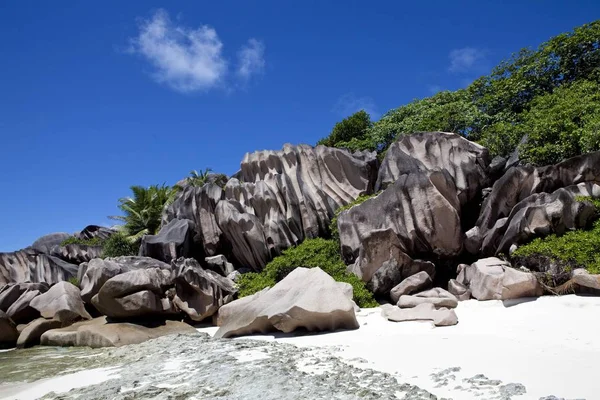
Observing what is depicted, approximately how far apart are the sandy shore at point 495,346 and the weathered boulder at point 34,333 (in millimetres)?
8485

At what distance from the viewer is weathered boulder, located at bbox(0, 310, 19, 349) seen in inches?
545

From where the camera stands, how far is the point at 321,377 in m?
5.16

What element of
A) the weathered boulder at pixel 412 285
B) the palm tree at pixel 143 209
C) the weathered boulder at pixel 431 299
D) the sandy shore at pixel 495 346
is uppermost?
the palm tree at pixel 143 209

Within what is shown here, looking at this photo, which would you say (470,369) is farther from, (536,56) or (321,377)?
(536,56)

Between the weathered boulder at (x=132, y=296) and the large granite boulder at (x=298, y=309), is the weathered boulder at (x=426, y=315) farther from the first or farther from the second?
the weathered boulder at (x=132, y=296)

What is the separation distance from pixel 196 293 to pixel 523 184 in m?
10.2

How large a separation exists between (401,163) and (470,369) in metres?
10.4

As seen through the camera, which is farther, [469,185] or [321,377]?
[469,185]

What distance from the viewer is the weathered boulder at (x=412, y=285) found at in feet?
35.3

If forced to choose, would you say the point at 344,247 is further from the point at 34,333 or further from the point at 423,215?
the point at 34,333

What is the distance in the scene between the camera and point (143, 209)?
26.1 meters

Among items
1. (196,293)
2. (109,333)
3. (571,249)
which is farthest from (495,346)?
(109,333)

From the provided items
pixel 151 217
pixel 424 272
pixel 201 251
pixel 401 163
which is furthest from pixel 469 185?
pixel 151 217

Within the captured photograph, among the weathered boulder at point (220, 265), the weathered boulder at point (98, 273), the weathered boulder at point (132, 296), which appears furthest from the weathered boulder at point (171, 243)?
the weathered boulder at point (132, 296)
